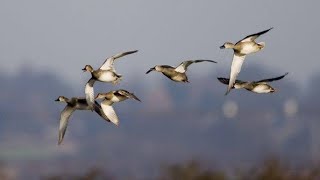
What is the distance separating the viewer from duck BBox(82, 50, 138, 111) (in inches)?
493

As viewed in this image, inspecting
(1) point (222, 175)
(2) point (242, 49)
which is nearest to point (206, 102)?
(1) point (222, 175)

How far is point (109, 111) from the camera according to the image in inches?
508

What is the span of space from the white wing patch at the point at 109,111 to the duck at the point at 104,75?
32 cm

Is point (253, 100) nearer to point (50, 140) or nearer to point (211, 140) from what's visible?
point (50, 140)

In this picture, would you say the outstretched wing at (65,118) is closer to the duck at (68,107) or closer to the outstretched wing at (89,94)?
the duck at (68,107)

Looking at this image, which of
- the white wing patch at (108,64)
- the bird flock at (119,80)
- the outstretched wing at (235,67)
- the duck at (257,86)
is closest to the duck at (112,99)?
the bird flock at (119,80)

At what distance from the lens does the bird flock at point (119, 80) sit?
12695 mm

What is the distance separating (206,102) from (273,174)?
289 ft

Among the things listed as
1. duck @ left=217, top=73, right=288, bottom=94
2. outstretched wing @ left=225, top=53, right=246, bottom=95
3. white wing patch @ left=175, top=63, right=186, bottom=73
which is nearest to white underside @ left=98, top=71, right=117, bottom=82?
white wing patch @ left=175, top=63, right=186, bottom=73

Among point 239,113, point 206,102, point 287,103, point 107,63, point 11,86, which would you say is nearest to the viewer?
point 107,63

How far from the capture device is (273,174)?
123ft

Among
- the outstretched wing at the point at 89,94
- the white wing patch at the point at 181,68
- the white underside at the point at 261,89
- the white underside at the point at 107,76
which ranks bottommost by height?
the white underside at the point at 261,89

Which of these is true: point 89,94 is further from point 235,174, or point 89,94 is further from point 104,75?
point 235,174

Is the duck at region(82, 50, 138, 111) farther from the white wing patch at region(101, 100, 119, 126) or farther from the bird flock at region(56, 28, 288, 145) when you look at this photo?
the white wing patch at region(101, 100, 119, 126)
